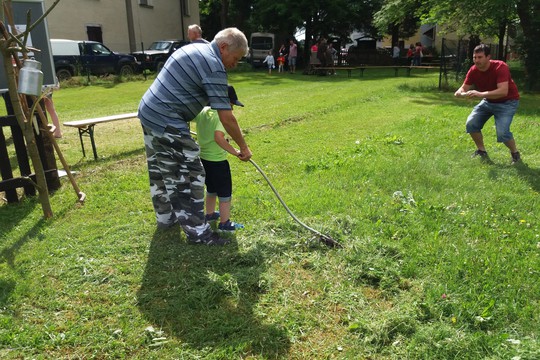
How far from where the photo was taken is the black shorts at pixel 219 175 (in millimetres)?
3971

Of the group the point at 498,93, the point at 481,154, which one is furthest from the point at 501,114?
the point at 481,154

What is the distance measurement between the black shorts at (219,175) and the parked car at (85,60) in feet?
54.0

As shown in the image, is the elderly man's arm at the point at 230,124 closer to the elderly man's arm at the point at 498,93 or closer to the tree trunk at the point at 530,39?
the elderly man's arm at the point at 498,93

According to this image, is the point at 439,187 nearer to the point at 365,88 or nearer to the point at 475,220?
the point at 475,220

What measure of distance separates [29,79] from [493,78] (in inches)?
226

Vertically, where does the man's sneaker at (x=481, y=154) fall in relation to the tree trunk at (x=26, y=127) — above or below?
below

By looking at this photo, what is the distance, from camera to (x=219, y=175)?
3.97 metres

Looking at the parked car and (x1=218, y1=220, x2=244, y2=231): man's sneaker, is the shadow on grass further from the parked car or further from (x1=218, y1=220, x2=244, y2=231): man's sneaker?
the parked car

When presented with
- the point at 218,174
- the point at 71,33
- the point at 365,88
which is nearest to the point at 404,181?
the point at 218,174

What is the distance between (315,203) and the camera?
4707 mm

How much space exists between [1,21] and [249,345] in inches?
141

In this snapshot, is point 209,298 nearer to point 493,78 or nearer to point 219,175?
point 219,175

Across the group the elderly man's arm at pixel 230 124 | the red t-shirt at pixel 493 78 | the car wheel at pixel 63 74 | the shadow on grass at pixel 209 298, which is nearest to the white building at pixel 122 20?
the car wheel at pixel 63 74

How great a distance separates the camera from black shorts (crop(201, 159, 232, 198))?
397cm
